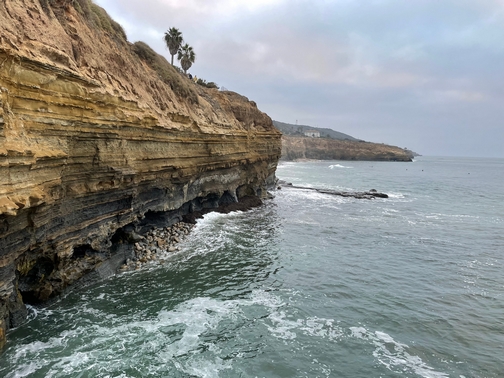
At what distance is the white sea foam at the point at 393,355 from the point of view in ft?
32.4

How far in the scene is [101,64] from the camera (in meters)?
15.3

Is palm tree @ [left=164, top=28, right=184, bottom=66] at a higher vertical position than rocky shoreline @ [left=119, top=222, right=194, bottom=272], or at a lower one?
higher

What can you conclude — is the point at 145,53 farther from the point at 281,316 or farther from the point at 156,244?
the point at 281,316

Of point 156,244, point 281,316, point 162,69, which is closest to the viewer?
point 281,316

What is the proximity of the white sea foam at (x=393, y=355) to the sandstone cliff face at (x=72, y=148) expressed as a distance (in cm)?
1117

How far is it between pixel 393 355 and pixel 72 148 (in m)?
13.0

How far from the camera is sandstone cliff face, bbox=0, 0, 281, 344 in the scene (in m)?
9.32

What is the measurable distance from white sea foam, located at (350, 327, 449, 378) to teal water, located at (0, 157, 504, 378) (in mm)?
42

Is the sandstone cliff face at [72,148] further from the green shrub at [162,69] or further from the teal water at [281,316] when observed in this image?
the teal water at [281,316]

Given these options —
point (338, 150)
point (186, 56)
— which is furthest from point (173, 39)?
point (338, 150)

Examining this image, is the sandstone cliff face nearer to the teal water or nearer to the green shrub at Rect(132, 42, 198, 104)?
the green shrub at Rect(132, 42, 198, 104)

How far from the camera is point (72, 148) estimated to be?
11.6 meters

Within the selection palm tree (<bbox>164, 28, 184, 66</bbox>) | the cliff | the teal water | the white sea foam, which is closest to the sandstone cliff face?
the teal water

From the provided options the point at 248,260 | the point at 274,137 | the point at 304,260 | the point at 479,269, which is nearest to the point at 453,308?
the point at 479,269
